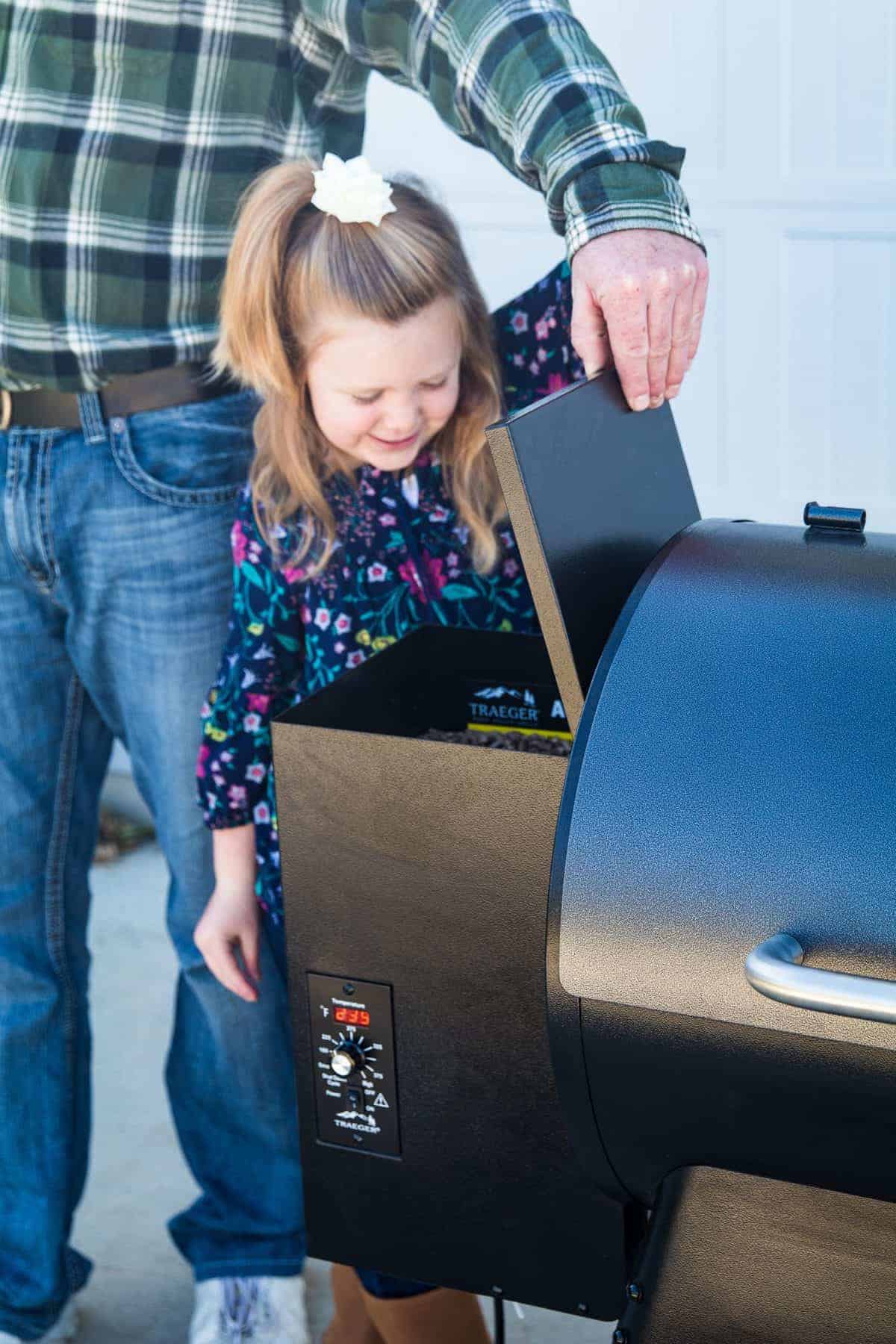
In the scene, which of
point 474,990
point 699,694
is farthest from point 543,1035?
point 699,694

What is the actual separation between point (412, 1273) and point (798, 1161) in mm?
389

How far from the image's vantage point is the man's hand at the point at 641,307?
960mm

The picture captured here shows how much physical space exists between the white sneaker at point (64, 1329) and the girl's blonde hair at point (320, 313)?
1.03 m

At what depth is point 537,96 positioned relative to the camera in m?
1.16

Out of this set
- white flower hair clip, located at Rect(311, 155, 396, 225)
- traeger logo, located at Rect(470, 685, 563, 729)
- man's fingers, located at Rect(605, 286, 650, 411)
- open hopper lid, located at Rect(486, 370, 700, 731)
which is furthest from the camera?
white flower hair clip, located at Rect(311, 155, 396, 225)

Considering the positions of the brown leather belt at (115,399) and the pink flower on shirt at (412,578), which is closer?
the pink flower on shirt at (412,578)

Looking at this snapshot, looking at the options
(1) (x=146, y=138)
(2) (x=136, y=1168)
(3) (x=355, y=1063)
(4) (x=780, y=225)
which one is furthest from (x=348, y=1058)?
(4) (x=780, y=225)

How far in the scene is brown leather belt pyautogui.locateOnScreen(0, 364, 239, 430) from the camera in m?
1.50

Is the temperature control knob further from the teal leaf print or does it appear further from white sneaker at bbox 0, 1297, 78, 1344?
white sneaker at bbox 0, 1297, 78, 1344

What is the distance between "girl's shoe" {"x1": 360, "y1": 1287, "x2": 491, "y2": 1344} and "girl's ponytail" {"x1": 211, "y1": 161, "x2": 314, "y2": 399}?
2.76 ft

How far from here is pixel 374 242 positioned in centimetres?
134

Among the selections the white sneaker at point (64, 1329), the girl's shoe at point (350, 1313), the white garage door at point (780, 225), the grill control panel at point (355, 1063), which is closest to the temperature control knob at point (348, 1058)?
the grill control panel at point (355, 1063)

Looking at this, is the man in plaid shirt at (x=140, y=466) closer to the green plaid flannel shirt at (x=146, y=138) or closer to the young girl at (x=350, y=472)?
the green plaid flannel shirt at (x=146, y=138)

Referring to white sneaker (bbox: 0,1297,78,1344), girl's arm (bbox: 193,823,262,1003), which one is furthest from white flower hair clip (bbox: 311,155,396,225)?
white sneaker (bbox: 0,1297,78,1344)
